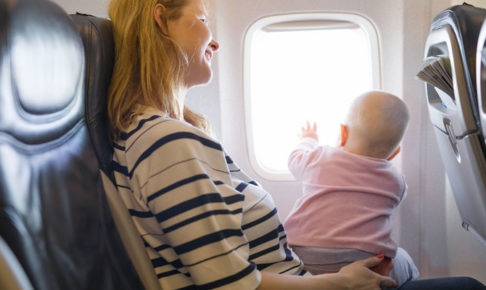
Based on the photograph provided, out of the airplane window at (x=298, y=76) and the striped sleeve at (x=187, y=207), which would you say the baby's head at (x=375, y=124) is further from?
the striped sleeve at (x=187, y=207)

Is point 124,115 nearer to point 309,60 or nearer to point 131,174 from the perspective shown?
point 131,174

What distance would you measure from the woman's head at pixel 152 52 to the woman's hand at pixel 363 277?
66 centimetres

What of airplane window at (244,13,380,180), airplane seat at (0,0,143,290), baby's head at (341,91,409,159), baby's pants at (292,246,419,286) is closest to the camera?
airplane seat at (0,0,143,290)

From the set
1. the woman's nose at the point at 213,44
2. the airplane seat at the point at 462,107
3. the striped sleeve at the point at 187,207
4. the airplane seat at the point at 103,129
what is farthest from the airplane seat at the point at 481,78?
the airplane seat at the point at 103,129

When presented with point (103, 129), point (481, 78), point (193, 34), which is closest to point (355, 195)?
point (481, 78)

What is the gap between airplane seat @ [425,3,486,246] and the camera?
124 cm

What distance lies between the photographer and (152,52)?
115cm

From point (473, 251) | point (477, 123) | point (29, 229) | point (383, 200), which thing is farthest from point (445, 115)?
point (29, 229)

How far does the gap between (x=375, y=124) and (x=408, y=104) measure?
502 millimetres

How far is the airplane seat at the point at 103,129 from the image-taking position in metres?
1.01

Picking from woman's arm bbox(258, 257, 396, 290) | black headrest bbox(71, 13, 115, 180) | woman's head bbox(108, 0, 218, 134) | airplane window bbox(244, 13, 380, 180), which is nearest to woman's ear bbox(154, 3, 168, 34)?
woman's head bbox(108, 0, 218, 134)

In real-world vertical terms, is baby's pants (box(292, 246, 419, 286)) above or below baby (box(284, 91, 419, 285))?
below

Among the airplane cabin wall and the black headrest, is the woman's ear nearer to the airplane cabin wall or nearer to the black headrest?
the black headrest

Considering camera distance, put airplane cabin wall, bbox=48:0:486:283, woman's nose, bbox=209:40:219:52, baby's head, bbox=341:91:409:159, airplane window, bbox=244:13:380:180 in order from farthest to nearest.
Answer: airplane window, bbox=244:13:380:180, airplane cabin wall, bbox=48:0:486:283, baby's head, bbox=341:91:409:159, woman's nose, bbox=209:40:219:52
